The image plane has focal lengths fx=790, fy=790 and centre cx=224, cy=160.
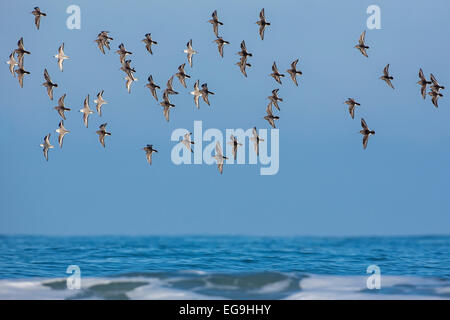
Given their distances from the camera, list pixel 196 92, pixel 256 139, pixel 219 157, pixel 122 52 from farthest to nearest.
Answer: pixel 122 52 → pixel 196 92 → pixel 256 139 → pixel 219 157

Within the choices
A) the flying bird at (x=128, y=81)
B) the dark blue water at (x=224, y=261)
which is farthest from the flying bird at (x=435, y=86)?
the flying bird at (x=128, y=81)

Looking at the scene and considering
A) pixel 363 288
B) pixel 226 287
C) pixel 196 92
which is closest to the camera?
pixel 363 288

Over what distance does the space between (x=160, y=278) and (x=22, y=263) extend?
8065 mm

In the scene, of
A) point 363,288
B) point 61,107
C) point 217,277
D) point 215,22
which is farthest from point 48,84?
point 363,288

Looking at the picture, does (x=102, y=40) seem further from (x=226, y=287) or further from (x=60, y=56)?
(x=226, y=287)

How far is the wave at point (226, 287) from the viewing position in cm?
2595

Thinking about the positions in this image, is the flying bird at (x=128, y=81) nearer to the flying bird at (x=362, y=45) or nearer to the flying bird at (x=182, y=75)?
the flying bird at (x=182, y=75)

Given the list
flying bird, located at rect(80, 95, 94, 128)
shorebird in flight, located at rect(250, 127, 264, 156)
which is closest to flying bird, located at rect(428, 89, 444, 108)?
shorebird in flight, located at rect(250, 127, 264, 156)

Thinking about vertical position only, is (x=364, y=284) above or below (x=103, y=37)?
below

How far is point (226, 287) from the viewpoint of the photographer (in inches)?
1073

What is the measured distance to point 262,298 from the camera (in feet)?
84.4
